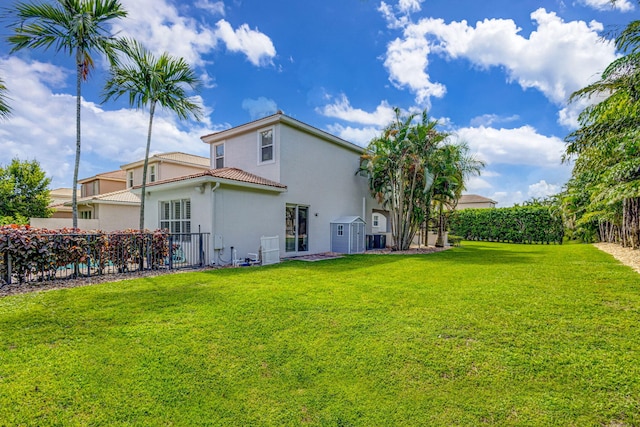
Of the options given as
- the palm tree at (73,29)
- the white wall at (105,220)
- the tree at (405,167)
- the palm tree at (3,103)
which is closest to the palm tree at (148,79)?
the palm tree at (73,29)

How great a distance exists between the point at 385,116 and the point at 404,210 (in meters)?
5.22

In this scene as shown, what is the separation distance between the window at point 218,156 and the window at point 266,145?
3175 mm

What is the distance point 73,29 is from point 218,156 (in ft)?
24.4

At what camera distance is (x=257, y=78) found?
16.8 m

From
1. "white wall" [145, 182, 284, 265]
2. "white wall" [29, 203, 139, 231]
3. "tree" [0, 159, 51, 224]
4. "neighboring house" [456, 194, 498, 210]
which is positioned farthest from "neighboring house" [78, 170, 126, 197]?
"neighboring house" [456, 194, 498, 210]

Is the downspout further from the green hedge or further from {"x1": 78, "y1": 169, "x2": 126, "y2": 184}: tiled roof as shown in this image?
{"x1": 78, "y1": 169, "x2": 126, "y2": 184}: tiled roof

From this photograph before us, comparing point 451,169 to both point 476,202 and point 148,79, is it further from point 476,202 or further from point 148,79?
point 476,202

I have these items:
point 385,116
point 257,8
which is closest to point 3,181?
point 257,8

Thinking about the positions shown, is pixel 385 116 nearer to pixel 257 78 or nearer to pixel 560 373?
pixel 257 78

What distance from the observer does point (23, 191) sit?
69.4 ft

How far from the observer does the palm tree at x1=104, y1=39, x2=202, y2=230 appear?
11.5m

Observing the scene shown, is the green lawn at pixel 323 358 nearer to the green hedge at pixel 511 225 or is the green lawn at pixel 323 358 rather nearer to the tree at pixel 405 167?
the tree at pixel 405 167

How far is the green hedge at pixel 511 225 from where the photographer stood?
21250 mm

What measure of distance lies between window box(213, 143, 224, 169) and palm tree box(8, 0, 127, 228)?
5.99 meters
